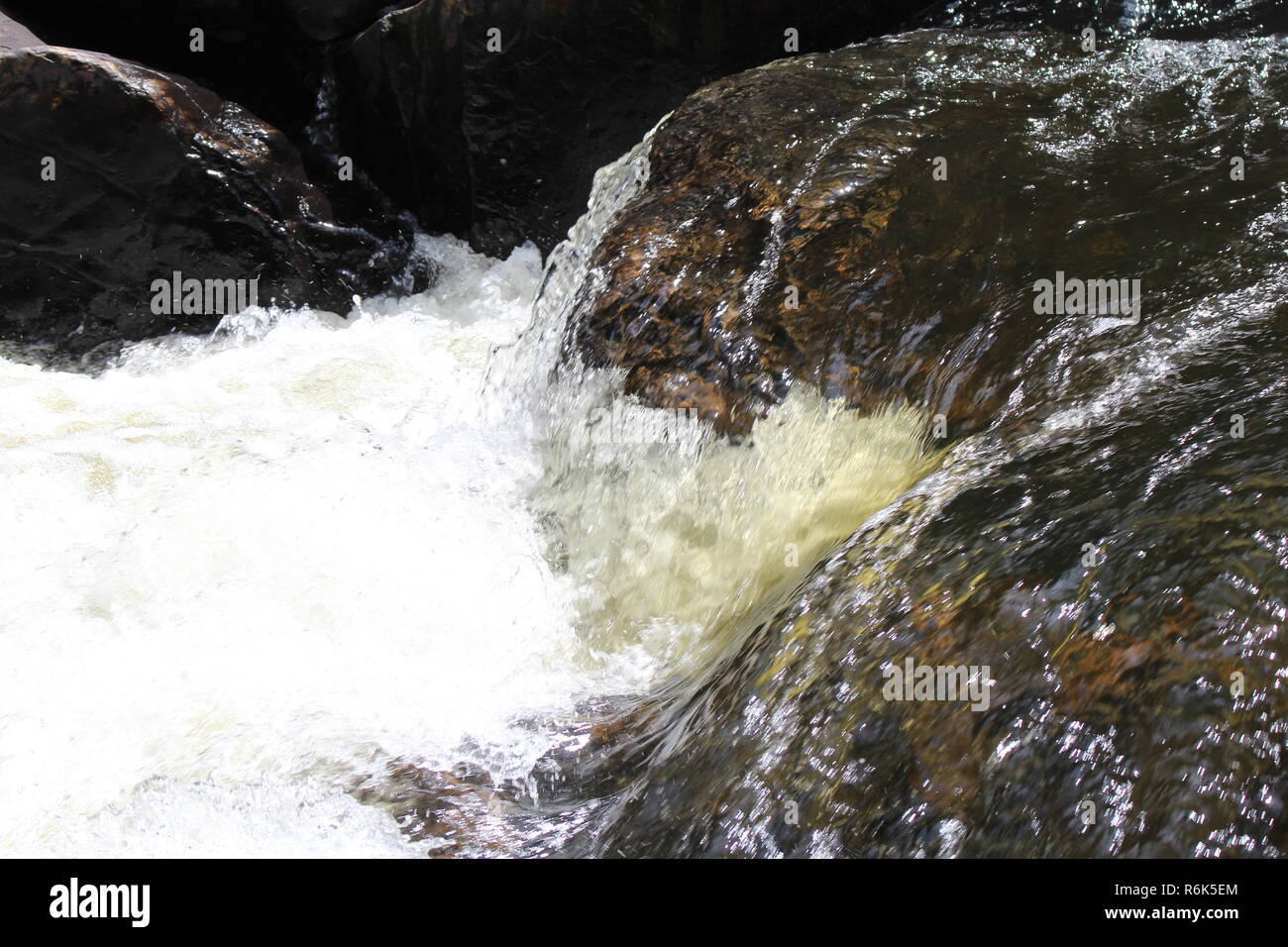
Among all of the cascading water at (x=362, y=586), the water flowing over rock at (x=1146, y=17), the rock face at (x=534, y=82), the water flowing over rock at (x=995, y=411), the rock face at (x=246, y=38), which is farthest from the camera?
the rock face at (x=246, y=38)

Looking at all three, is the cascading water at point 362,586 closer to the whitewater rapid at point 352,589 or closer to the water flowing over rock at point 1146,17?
the whitewater rapid at point 352,589

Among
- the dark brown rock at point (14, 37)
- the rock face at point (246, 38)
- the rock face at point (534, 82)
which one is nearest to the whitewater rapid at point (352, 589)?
the rock face at point (534, 82)

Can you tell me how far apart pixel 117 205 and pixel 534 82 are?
7.01 ft

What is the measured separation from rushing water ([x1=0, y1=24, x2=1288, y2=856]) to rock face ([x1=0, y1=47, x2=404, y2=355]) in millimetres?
1273

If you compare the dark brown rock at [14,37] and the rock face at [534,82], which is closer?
the rock face at [534,82]

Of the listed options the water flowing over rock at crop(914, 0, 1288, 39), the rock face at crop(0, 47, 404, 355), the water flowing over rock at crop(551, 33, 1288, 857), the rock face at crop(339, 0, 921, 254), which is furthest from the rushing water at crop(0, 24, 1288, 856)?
the rock face at crop(0, 47, 404, 355)

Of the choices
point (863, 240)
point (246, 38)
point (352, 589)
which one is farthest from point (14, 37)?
point (863, 240)

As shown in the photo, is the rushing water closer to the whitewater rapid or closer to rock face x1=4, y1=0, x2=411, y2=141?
the whitewater rapid

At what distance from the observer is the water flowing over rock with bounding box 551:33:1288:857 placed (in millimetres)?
1687

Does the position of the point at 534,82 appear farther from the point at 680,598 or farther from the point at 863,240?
the point at 680,598

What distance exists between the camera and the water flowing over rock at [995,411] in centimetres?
169

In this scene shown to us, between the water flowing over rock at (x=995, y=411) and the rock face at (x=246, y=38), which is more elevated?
the rock face at (x=246, y=38)

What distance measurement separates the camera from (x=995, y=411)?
109 inches
